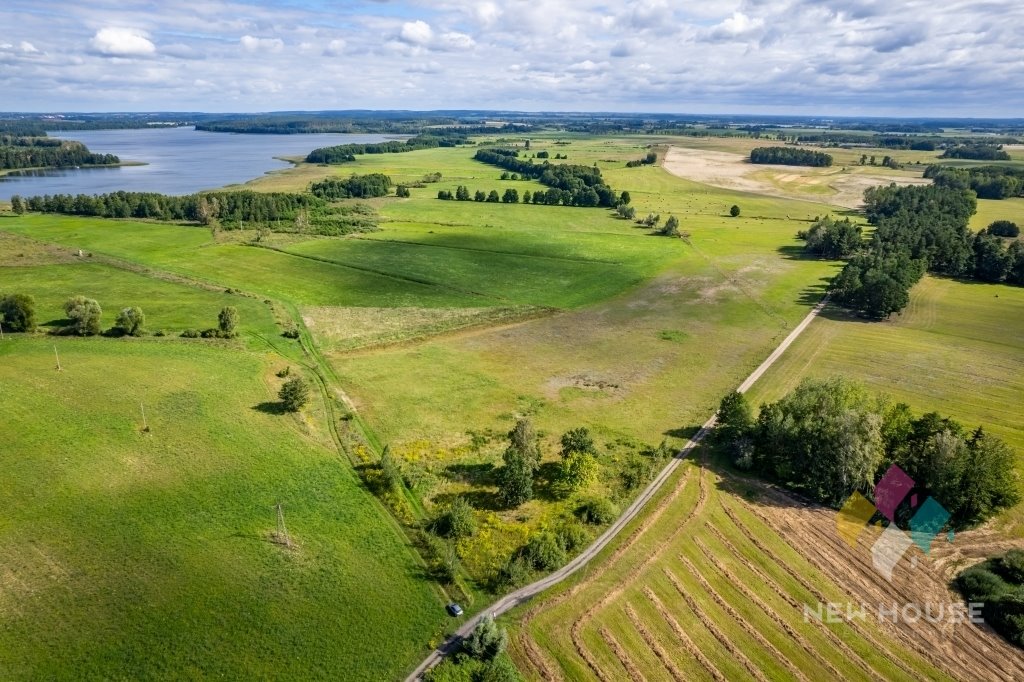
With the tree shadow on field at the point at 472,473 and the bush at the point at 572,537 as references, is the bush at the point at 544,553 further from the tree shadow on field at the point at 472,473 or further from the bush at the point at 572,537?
the tree shadow on field at the point at 472,473

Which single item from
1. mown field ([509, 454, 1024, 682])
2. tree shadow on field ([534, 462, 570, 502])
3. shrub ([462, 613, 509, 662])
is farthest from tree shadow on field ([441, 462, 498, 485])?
shrub ([462, 613, 509, 662])

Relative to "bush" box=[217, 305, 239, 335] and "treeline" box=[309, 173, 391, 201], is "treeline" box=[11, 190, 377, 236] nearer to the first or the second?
"treeline" box=[309, 173, 391, 201]

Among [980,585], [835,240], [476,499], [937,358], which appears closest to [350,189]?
[835,240]

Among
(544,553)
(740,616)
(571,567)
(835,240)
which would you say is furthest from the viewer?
(835,240)

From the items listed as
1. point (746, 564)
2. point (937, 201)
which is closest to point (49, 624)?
point (746, 564)

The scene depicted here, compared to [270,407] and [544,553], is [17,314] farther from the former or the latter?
[544,553]

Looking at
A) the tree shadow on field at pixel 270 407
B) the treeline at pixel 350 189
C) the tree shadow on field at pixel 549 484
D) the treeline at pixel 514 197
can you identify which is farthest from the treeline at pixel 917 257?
the treeline at pixel 350 189

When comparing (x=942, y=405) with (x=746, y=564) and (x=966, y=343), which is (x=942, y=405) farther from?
(x=746, y=564)
